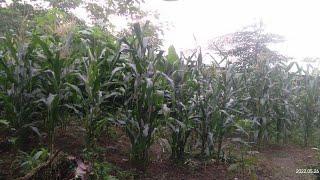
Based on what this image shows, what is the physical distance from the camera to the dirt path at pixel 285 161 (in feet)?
12.5

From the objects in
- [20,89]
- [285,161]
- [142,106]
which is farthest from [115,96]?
[285,161]

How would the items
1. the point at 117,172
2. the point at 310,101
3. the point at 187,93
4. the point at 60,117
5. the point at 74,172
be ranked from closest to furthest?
the point at 74,172
the point at 117,172
the point at 60,117
the point at 187,93
the point at 310,101

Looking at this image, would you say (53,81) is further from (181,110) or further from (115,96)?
(181,110)

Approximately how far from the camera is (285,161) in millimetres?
4449

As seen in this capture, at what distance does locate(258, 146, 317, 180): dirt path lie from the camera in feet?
12.5

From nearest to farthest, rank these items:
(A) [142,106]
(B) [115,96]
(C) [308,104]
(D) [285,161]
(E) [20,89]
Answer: (E) [20,89]
(A) [142,106]
(B) [115,96]
(D) [285,161]
(C) [308,104]

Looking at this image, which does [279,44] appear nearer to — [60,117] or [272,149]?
[272,149]

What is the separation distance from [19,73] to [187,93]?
1637 mm

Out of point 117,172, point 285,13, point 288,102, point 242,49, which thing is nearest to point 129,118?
point 117,172

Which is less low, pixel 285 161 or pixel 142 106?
pixel 142 106

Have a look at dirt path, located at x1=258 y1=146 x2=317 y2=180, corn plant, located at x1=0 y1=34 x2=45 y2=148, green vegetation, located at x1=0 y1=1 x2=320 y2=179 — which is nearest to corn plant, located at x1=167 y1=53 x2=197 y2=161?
green vegetation, located at x1=0 y1=1 x2=320 y2=179

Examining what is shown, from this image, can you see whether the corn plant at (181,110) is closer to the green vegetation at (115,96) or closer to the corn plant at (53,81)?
the green vegetation at (115,96)

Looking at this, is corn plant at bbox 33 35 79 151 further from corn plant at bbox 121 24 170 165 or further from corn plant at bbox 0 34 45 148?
corn plant at bbox 121 24 170 165

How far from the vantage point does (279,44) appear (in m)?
11.8
